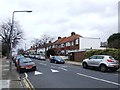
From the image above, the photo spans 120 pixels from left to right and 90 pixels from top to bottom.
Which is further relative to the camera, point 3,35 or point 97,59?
point 3,35

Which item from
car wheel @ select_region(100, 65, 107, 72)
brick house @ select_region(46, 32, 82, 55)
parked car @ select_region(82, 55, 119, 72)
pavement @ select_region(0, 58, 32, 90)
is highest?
brick house @ select_region(46, 32, 82, 55)

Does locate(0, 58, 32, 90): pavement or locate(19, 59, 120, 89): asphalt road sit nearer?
locate(0, 58, 32, 90): pavement

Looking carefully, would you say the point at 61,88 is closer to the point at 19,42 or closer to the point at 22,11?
the point at 22,11

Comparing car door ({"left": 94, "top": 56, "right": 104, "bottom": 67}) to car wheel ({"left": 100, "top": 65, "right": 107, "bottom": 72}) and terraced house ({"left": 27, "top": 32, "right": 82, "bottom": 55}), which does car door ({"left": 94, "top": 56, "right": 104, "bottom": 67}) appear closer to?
car wheel ({"left": 100, "top": 65, "right": 107, "bottom": 72})

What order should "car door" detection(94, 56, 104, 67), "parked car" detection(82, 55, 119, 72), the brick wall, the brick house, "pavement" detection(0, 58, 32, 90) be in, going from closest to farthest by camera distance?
"pavement" detection(0, 58, 32, 90), "parked car" detection(82, 55, 119, 72), "car door" detection(94, 56, 104, 67), the brick wall, the brick house

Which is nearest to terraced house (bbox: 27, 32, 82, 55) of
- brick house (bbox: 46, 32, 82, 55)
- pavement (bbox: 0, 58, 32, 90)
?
Answer: brick house (bbox: 46, 32, 82, 55)

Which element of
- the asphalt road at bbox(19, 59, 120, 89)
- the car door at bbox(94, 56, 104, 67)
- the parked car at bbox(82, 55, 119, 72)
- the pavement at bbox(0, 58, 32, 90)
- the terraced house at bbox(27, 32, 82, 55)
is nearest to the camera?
the pavement at bbox(0, 58, 32, 90)

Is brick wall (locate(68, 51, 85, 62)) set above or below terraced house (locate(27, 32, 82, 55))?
below

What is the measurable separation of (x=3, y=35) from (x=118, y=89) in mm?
66575

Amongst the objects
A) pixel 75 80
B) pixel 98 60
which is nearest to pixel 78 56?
pixel 98 60

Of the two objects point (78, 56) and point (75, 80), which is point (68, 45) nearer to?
point (78, 56)

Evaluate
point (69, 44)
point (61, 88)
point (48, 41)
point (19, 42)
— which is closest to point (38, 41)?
point (48, 41)

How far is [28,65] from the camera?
27.2 meters

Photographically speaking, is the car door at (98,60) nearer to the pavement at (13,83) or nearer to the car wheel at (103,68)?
the car wheel at (103,68)
